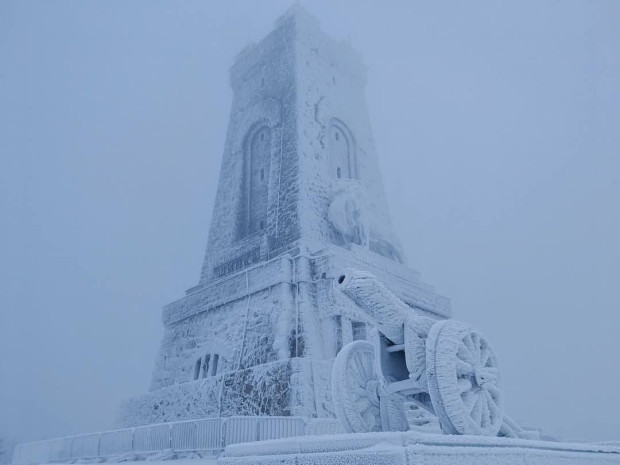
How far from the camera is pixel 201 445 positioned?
850 cm

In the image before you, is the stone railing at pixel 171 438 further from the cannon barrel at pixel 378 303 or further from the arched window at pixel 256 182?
the arched window at pixel 256 182

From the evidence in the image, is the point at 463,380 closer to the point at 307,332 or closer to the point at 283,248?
the point at 307,332

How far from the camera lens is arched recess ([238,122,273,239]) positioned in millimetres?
16594

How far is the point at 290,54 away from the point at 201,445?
13831mm

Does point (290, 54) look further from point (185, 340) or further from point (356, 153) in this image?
point (185, 340)

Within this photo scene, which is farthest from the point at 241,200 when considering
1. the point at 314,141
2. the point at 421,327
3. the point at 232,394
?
the point at 421,327

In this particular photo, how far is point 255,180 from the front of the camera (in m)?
17.4

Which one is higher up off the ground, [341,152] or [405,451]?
[341,152]

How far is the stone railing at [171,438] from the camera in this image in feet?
27.0

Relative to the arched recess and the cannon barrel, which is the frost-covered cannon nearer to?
the cannon barrel

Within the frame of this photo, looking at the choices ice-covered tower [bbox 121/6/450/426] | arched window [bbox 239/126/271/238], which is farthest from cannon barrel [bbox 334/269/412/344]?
arched window [bbox 239/126/271/238]

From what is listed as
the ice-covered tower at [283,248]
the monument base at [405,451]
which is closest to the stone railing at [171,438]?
the ice-covered tower at [283,248]

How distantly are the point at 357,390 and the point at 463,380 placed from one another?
1.21 meters

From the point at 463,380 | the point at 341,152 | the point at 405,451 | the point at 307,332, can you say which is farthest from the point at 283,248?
the point at 405,451
